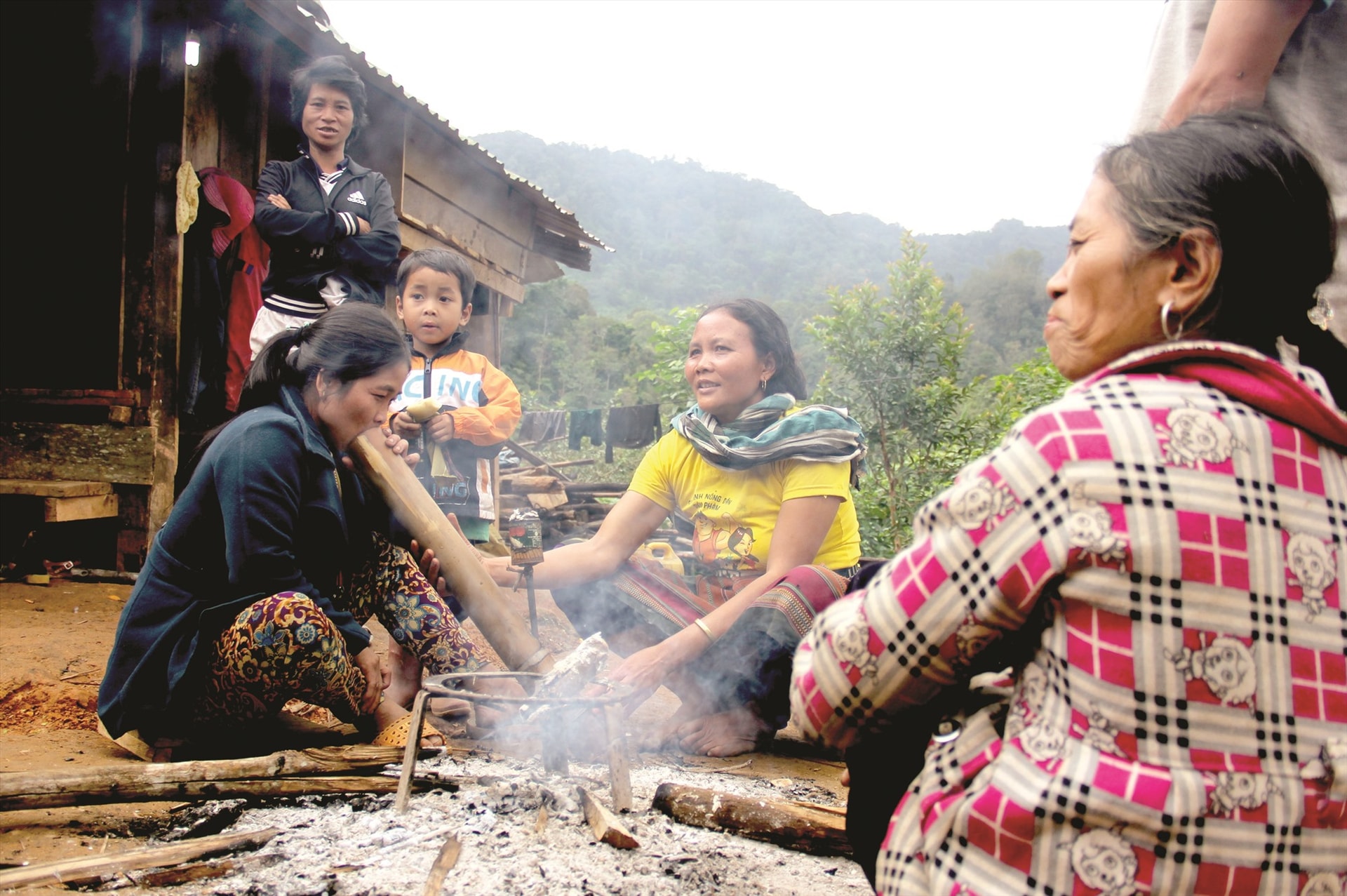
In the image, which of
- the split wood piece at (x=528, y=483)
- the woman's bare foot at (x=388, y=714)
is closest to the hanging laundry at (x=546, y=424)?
the split wood piece at (x=528, y=483)

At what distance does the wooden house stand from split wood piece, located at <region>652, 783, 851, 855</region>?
13.5ft

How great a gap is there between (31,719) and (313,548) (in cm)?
125

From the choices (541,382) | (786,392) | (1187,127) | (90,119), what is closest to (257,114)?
(90,119)

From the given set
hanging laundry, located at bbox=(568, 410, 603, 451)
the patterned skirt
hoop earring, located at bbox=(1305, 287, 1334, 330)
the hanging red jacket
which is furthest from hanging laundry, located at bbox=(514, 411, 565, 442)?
hoop earring, located at bbox=(1305, 287, 1334, 330)

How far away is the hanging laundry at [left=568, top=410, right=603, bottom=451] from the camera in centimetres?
1557

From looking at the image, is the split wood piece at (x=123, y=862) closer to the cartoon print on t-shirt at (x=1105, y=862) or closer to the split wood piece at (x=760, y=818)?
the split wood piece at (x=760, y=818)

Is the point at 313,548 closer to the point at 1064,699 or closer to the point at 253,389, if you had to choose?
the point at 253,389

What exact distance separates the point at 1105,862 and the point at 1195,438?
52cm

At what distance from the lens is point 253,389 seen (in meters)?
2.71

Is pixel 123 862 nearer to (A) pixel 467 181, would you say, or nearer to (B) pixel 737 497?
(B) pixel 737 497

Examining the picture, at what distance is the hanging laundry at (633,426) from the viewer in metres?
14.3

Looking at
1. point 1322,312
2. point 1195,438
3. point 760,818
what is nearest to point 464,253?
point 760,818

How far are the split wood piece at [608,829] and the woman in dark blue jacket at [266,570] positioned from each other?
2.97 ft

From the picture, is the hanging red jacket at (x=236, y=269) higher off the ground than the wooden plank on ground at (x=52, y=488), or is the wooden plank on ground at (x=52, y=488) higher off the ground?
the hanging red jacket at (x=236, y=269)
